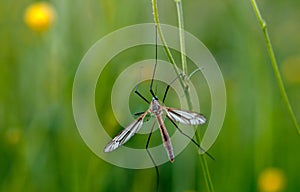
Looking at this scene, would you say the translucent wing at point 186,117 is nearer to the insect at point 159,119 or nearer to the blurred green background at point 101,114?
the insect at point 159,119

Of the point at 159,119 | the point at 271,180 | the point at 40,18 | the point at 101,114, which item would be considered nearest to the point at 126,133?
the point at 159,119

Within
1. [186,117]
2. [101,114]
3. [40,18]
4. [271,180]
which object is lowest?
[271,180]

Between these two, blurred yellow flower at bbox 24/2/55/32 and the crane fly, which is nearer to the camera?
the crane fly

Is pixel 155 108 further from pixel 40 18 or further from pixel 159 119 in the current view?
pixel 40 18

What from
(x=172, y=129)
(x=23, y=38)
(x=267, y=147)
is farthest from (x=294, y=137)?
(x=23, y=38)

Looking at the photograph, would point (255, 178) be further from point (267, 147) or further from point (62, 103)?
point (62, 103)

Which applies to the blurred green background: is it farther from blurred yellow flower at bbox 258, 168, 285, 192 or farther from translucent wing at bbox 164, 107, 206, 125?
translucent wing at bbox 164, 107, 206, 125

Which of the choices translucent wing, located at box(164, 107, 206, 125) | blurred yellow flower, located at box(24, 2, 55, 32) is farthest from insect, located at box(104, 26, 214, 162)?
blurred yellow flower, located at box(24, 2, 55, 32)
